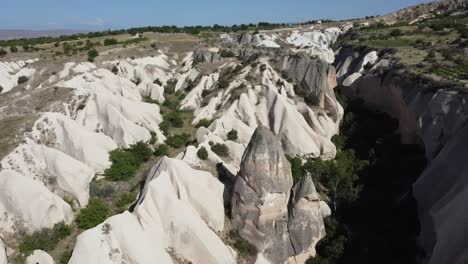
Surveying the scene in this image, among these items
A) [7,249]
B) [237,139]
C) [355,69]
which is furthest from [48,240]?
[355,69]

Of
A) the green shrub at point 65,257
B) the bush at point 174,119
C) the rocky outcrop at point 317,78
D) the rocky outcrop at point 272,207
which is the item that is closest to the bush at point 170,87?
the bush at point 174,119

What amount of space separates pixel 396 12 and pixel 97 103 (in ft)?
347

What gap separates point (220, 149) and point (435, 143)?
52.0 ft

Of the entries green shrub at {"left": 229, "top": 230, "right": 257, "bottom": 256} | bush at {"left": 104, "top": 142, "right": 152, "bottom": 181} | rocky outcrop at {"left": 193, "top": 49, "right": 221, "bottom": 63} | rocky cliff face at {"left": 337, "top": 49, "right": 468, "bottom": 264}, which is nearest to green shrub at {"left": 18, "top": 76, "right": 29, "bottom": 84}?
bush at {"left": 104, "top": 142, "right": 152, "bottom": 181}

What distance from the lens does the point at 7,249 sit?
22.2 metres

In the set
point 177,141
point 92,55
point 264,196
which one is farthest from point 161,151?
point 92,55

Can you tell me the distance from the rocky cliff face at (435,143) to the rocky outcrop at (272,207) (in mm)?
6849

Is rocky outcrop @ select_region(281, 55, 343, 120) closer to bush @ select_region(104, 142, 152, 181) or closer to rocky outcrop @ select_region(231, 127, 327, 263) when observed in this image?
rocky outcrop @ select_region(231, 127, 327, 263)

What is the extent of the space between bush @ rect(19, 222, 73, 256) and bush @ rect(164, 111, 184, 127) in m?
17.8

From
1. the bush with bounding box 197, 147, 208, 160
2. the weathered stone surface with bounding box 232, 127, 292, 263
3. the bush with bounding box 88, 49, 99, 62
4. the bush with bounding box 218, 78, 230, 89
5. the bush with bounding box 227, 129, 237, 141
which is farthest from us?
the bush with bounding box 88, 49, 99, 62

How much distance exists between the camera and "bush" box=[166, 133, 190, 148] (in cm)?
3603

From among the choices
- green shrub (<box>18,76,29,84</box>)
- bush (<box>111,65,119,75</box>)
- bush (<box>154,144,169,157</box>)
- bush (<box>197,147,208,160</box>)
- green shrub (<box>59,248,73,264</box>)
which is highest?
bush (<box>111,65,119,75</box>)

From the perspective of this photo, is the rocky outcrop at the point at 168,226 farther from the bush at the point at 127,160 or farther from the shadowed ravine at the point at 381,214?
the shadowed ravine at the point at 381,214

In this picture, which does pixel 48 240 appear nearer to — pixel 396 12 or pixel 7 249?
pixel 7 249
